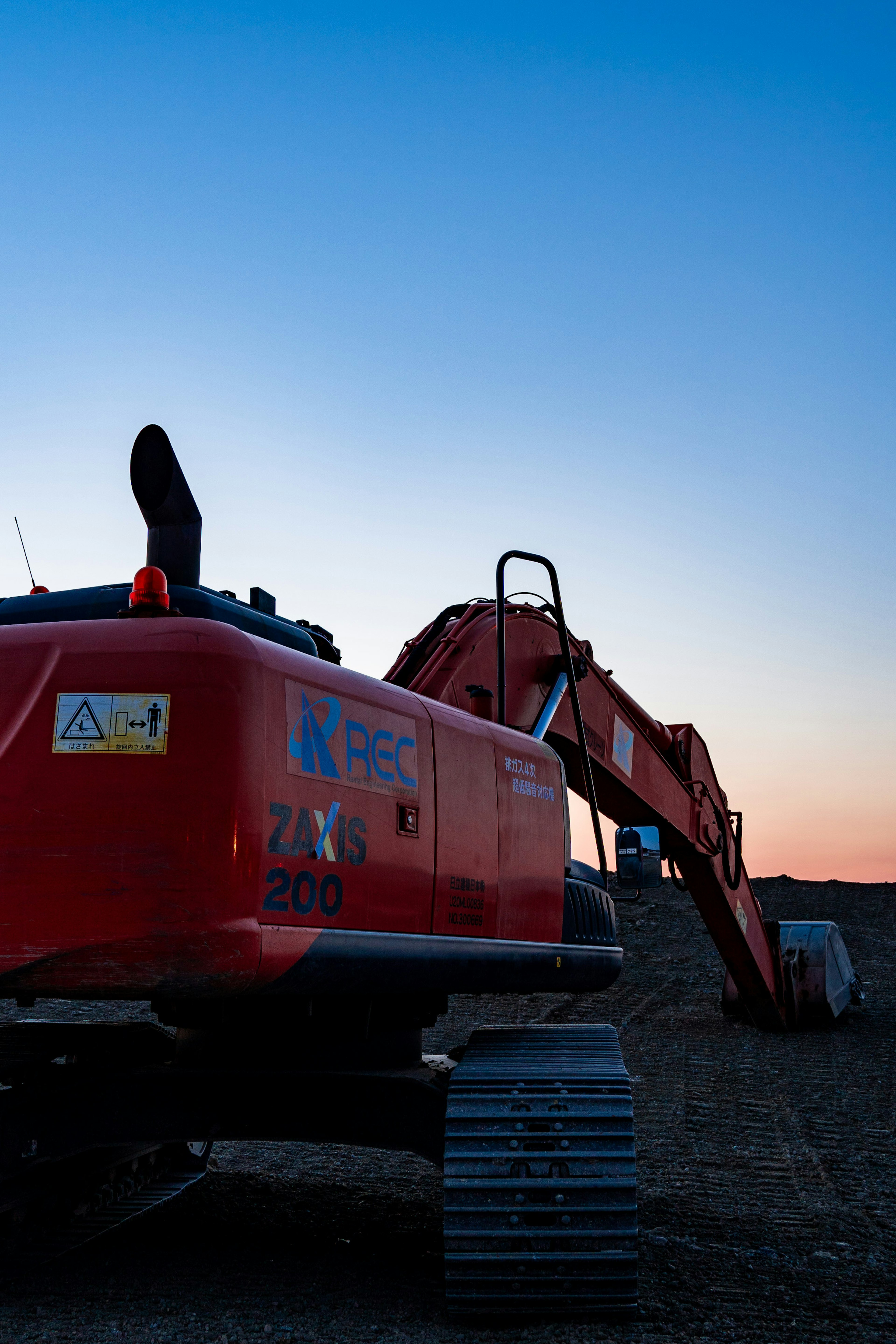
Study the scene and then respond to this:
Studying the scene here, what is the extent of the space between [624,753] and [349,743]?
535cm

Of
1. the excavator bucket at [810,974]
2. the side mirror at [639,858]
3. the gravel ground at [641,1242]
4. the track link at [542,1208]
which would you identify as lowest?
the gravel ground at [641,1242]

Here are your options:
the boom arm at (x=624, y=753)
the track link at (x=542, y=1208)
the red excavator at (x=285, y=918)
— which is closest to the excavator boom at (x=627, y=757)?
the boom arm at (x=624, y=753)

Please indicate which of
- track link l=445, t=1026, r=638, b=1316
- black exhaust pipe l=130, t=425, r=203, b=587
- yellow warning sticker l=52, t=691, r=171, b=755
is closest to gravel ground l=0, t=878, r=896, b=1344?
track link l=445, t=1026, r=638, b=1316

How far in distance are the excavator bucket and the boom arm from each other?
0.18 m

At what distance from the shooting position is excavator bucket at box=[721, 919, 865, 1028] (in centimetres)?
→ 1268

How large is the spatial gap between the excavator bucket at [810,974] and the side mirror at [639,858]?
25.0 feet

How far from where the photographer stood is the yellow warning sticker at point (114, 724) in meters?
3.33

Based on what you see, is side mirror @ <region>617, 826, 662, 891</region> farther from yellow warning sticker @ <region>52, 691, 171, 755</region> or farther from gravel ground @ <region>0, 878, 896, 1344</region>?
yellow warning sticker @ <region>52, 691, 171, 755</region>

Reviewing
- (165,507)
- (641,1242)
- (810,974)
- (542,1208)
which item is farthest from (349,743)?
(810,974)

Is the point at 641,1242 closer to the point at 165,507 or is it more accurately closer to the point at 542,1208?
the point at 542,1208

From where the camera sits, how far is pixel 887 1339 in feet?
12.3

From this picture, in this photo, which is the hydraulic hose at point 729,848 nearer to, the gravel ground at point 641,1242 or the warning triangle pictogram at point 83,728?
the gravel ground at point 641,1242

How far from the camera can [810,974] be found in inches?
502

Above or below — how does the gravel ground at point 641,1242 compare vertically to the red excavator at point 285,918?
below
